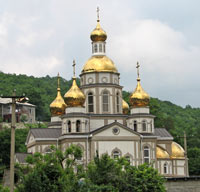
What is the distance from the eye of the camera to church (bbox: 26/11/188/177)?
60.3 metres

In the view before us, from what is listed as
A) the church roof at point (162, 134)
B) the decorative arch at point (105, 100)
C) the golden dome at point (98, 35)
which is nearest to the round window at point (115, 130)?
the decorative arch at point (105, 100)

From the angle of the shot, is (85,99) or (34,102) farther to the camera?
(34,102)

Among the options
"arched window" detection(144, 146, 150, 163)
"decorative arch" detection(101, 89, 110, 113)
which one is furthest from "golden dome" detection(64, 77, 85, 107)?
"arched window" detection(144, 146, 150, 163)

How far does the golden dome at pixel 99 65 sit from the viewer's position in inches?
2547

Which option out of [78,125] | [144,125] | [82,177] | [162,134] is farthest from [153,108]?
[82,177]

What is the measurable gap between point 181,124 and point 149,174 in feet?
264

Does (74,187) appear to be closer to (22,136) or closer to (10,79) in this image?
(22,136)

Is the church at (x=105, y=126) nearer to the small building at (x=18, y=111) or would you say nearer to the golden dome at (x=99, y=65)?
the golden dome at (x=99, y=65)

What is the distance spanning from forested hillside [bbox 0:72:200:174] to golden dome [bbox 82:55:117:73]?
88.5 feet

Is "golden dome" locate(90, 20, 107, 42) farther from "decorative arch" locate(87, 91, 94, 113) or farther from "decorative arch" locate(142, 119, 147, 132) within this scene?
"decorative arch" locate(142, 119, 147, 132)

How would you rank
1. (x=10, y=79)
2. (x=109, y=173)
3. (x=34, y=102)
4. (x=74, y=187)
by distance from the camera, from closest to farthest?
(x=74, y=187), (x=109, y=173), (x=34, y=102), (x=10, y=79)

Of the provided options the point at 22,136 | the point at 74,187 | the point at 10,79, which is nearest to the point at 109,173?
the point at 74,187

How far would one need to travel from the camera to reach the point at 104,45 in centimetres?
6675

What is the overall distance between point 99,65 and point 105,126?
315 inches
